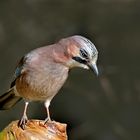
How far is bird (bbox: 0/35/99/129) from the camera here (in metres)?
3.57

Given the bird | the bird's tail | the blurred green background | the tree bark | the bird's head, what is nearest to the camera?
the tree bark

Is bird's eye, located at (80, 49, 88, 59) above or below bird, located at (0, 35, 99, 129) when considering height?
above

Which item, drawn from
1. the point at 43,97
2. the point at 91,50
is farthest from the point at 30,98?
the point at 91,50

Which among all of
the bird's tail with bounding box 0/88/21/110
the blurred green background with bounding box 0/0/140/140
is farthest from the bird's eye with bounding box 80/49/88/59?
the blurred green background with bounding box 0/0/140/140

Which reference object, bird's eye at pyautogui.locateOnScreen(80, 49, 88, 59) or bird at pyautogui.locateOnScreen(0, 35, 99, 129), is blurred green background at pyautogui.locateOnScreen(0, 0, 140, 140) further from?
bird's eye at pyautogui.locateOnScreen(80, 49, 88, 59)

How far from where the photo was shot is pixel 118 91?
6770mm

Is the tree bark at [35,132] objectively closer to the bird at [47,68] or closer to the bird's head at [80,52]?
the bird at [47,68]

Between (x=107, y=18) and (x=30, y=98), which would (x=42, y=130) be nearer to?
(x=30, y=98)

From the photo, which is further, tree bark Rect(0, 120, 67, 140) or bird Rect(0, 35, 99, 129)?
bird Rect(0, 35, 99, 129)

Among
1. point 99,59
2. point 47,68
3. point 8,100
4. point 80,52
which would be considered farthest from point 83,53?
point 99,59

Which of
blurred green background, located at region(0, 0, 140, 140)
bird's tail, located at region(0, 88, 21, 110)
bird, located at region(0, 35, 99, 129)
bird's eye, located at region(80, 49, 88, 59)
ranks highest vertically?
bird's eye, located at region(80, 49, 88, 59)

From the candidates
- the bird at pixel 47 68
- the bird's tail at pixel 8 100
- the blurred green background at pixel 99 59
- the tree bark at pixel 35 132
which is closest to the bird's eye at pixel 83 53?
the bird at pixel 47 68

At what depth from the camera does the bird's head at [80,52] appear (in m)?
3.43

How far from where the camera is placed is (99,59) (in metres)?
6.70
